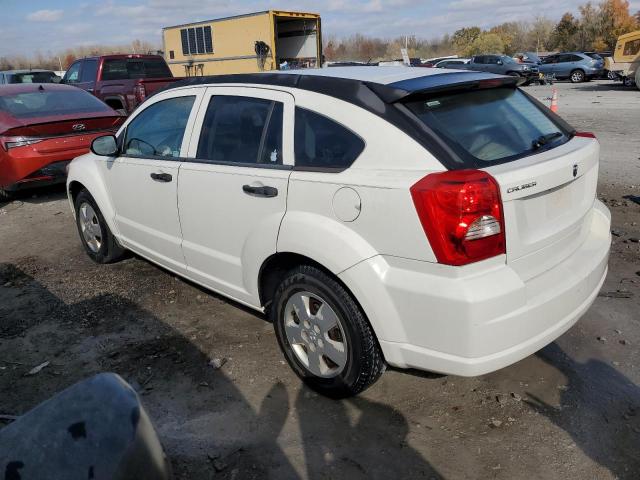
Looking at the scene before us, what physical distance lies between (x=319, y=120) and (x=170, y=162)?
140cm

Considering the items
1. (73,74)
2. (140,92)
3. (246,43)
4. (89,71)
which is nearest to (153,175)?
(140,92)

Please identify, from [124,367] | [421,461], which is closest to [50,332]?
[124,367]

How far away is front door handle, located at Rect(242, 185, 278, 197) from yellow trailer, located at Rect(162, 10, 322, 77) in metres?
14.8

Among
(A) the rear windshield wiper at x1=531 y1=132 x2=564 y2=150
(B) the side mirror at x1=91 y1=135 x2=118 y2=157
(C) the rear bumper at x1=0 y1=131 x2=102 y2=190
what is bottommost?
(C) the rear bumper at x1=0 y1=131 x2=102 y2=190

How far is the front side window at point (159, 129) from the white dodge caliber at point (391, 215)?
15cm

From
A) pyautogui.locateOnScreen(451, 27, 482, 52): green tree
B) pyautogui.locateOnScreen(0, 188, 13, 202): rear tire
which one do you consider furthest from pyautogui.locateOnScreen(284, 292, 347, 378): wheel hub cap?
pyautogui.locateOnScreen(451, 27, 482, 52): green tree

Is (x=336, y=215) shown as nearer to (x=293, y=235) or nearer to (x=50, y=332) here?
(x=293, y=235)

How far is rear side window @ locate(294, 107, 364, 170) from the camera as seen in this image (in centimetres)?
272

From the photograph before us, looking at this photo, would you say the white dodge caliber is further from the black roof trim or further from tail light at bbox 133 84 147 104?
tail light at bbox 133 84 147 104

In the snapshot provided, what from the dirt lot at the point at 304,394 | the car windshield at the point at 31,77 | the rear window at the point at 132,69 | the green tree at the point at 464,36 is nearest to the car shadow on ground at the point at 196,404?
the dirt lot at the point at 304,394

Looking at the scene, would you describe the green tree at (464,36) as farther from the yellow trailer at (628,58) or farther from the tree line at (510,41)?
the yellow trailer at (628,58)

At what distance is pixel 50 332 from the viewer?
→ 13.2 feet

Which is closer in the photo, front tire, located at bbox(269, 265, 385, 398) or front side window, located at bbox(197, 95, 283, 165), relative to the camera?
front tire, located at bbox(269, 265, 385, 398)

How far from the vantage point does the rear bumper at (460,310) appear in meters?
2.38
